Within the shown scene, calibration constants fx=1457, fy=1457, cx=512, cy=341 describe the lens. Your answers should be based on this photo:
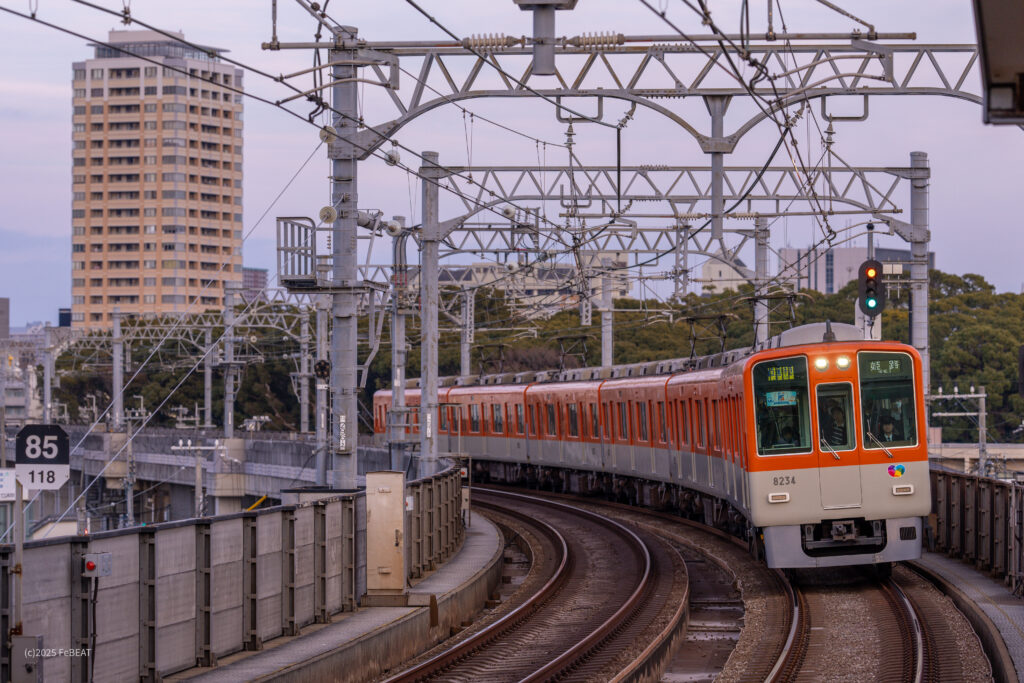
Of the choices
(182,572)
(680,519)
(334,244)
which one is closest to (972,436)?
(680,519)

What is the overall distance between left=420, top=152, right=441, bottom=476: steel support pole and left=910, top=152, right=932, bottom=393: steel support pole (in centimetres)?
922

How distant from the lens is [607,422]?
32.1 metres

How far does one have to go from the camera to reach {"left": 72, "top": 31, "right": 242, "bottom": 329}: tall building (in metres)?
138

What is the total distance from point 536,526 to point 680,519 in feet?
9.27

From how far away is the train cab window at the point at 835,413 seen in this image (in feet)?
54.4

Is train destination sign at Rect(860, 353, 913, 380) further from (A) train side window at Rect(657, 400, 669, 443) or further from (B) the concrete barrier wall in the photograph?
(A) train side window at Rect(657, 400, 669, 443)

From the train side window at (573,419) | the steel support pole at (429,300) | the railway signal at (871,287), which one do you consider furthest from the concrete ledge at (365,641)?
the train side window at (573,419)

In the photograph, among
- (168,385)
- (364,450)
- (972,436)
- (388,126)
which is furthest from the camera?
(168,385)

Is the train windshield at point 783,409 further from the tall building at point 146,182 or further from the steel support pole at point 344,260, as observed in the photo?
the tall building at point 146,182

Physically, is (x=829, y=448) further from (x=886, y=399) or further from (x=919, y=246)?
(x=919, y=246)

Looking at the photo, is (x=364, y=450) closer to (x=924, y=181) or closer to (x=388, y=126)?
(x=924, y=181)

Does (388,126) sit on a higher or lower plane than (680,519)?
higher

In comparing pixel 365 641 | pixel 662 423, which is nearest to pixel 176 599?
pixel 365 641

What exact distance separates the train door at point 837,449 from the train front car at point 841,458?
0.4 inches
